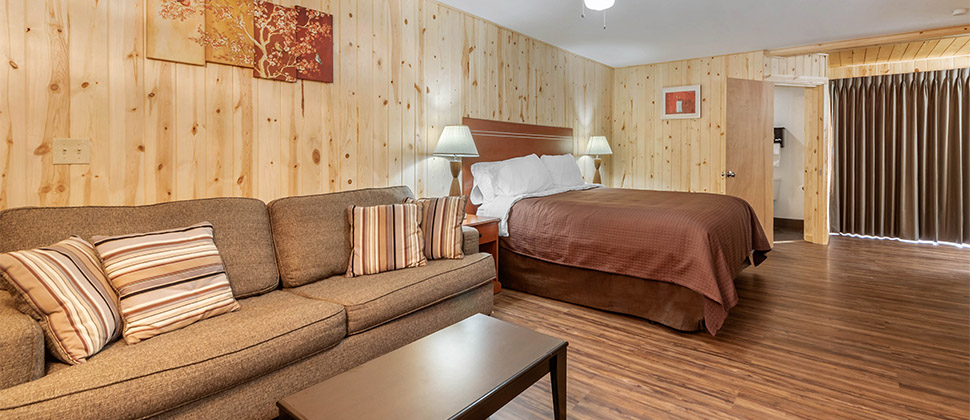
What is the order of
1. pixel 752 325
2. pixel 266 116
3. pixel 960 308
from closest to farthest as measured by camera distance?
1. pixel 266 116
2. pixel 752 325
3. pixel 960 308

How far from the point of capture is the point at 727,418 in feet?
5.98

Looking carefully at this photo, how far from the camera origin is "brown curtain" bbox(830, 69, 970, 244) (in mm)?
5109

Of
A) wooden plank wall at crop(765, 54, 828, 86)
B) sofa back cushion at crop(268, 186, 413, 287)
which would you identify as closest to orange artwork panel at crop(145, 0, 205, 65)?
sofa back cushion at crop(268, 186, 413, 287)

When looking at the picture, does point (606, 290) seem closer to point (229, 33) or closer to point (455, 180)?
point (455, 180)

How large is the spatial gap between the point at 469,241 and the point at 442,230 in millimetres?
242

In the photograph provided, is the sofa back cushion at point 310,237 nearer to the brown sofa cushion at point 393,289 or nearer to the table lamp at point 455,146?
the brown sofa cushion at point 393,289

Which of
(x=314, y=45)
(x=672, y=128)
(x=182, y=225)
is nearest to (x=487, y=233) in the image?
(x=314, y=45)

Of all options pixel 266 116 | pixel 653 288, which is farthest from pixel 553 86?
pixel 266 116

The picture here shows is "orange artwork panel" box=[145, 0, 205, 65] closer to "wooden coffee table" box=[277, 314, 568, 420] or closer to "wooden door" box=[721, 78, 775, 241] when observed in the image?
"wooden coffee table" box=[277, 314, 568, 420]

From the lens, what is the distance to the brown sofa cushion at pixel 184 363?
4.01ft

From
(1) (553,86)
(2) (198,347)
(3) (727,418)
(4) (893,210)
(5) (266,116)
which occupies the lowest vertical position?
(3) (727,418)

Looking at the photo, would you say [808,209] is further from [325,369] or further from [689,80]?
[325,369]

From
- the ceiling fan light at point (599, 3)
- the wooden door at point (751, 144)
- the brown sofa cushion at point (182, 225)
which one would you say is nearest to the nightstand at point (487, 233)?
the brown sofa cushion at point (182, 225)

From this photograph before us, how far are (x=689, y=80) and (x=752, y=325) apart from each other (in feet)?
12.1
